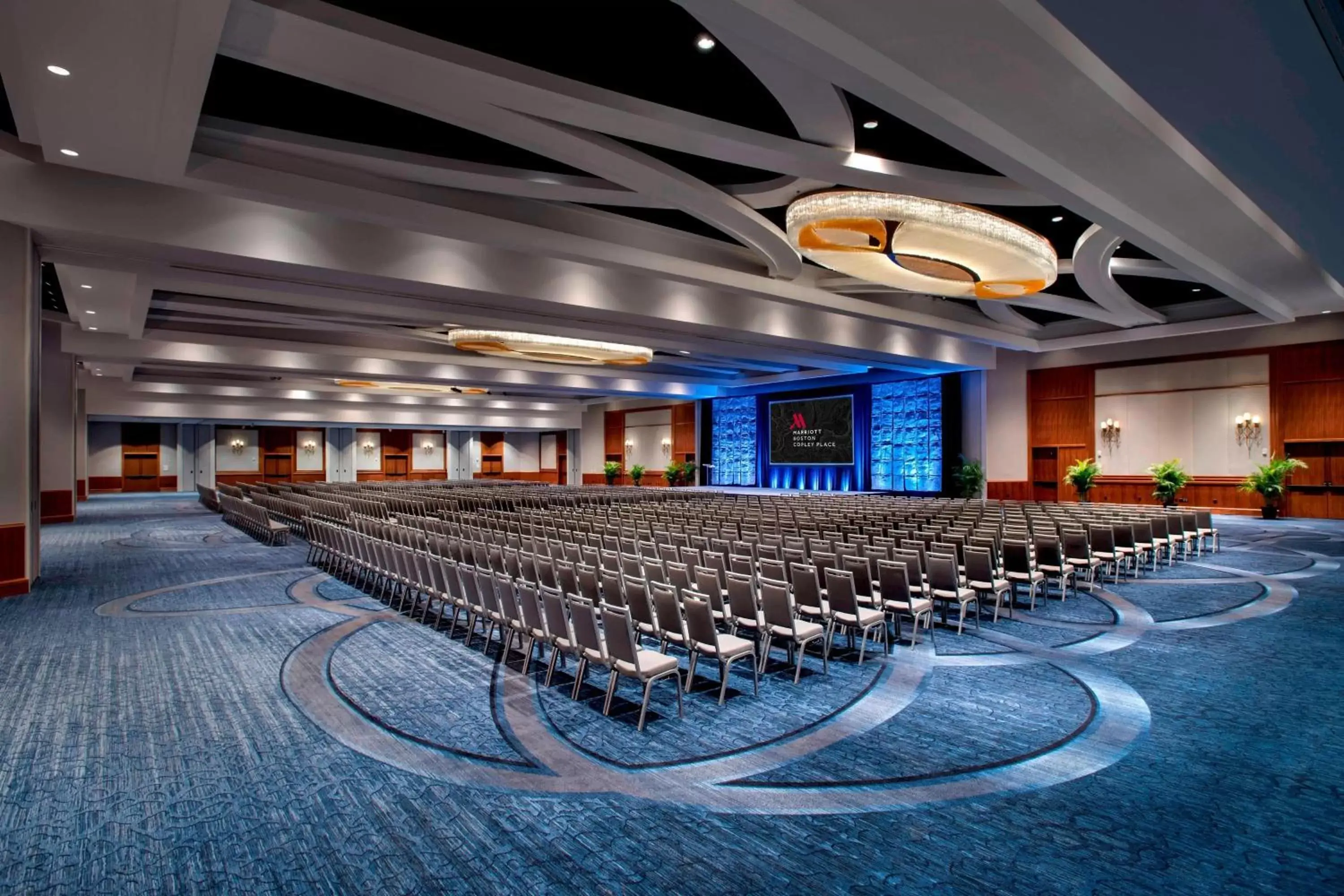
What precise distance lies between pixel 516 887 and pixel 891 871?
148cm

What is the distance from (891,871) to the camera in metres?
2.79

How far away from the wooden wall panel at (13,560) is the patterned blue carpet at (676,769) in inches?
107

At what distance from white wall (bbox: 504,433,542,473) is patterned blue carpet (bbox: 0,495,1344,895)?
1441 inches

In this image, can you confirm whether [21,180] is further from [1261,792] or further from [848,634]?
[1261,792]

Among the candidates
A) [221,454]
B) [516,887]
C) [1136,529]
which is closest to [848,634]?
[516,887]

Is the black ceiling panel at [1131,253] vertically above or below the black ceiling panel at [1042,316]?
below

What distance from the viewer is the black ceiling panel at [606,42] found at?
213 inches

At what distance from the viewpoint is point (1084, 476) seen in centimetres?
1886

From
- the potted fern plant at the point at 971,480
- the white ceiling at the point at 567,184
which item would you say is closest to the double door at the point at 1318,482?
the white ceiling at the point at 567,184

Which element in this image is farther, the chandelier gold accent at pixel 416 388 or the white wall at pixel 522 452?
the white wall at pixel 522 452

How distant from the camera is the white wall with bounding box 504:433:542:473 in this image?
43.0 m

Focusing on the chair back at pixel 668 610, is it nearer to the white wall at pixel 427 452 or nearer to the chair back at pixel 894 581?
the chair back at pixel 894 581

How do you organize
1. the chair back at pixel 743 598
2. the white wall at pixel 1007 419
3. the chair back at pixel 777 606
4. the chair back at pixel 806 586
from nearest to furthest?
the chair back at pixel 777 606 < the chair back at pixel 743 598 < the chair back at pixel 806 586 < the white wall at pixel 1007 419

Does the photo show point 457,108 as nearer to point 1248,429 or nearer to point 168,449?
point 1248,429
